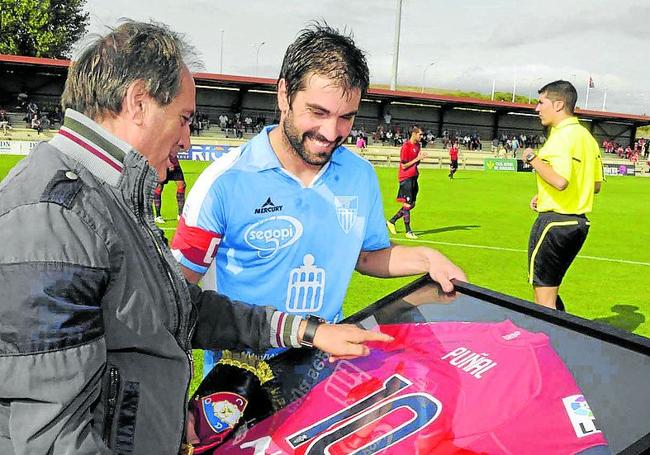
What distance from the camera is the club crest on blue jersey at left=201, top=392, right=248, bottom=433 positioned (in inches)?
70.6

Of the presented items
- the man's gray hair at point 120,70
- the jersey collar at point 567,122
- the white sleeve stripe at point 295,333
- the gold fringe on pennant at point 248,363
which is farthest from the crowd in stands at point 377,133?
the man's gray hair at point 120,70

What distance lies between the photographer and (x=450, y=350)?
1830 millimetres

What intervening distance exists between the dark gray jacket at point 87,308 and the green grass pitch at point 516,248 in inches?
143

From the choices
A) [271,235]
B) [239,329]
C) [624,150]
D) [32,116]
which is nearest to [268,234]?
[271,235]

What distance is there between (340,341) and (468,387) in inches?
16.5

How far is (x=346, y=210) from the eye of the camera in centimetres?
256

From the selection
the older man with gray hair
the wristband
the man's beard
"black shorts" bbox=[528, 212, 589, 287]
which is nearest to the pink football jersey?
the wristband

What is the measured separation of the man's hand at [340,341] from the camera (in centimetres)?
187

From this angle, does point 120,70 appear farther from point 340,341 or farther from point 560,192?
point 560,192

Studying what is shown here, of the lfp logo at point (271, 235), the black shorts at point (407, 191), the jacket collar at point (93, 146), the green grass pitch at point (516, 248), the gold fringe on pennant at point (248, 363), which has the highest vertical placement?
the jacket collar at point (93, 146)

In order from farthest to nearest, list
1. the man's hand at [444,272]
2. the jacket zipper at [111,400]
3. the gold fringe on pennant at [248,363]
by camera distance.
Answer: the man's hand at [444,272], the gold fringe on pennant at [248,363], the jacket zipper at [111,400]

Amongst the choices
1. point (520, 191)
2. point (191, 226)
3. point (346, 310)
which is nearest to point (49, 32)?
point (520, 191)

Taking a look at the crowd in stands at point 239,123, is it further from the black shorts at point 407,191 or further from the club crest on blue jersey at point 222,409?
the club crest on blue jersey at point 222,409

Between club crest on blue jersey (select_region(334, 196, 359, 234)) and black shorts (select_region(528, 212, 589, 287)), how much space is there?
129 inches
